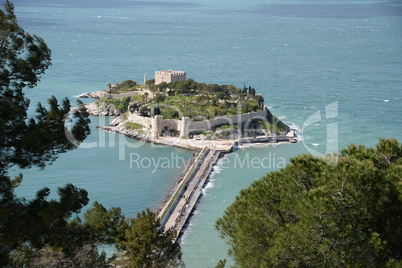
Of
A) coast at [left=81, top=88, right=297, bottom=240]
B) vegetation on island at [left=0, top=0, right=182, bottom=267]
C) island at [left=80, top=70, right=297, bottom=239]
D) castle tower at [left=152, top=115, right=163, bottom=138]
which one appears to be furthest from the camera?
castle tower at [left=152, top=115, right=163, bottom=138]

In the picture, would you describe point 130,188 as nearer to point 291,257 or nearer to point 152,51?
point 291,257

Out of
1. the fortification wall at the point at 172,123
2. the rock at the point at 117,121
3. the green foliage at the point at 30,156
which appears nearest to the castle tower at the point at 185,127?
the fortification wall at the point at 172,123

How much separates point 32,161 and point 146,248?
6.96 m

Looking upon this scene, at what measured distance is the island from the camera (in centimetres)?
3897

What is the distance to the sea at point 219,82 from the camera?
95.9ft

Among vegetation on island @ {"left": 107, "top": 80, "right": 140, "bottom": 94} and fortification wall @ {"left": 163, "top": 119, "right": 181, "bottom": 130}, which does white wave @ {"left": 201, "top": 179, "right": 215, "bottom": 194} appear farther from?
vegetation on island @ {"left": 107, "top": 80, "right": 140, "bottom": 94}

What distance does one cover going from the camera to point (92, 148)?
37938 millimetres

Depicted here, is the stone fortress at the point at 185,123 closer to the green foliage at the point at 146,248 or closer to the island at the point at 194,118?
the island at the point at 194,118

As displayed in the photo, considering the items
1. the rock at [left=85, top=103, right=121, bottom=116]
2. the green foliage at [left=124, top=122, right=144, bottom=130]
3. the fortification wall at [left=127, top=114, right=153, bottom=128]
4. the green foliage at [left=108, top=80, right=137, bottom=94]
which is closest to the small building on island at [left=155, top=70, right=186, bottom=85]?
the green foliage at [left=108, top=80, right=137, bottom=94]

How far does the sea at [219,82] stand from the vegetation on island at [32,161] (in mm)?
12101

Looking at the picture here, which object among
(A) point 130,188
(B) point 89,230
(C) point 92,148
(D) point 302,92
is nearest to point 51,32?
(D) point 302,92

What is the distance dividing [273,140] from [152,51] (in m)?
59.5

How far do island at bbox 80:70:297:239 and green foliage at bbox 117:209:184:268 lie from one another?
15.6m

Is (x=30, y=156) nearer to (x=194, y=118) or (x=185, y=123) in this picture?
(x=185, y=123)
